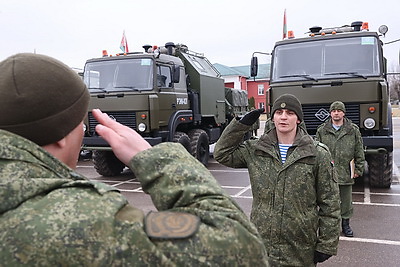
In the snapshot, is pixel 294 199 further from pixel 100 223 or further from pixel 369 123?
pixel 369 123

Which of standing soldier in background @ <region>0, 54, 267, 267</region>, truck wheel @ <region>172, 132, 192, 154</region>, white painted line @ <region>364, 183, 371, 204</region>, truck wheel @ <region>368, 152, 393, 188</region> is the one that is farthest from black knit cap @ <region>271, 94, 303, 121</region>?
truck wheel @ <region>172, 132, 192, 154</region>

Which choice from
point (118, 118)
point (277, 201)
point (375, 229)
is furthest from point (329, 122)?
point (118, 118)

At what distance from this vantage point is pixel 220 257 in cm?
78

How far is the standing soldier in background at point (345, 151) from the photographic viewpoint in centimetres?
465

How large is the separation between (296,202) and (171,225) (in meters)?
1.89

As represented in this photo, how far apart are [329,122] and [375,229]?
4.78 ft

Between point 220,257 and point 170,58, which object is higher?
point 170,58

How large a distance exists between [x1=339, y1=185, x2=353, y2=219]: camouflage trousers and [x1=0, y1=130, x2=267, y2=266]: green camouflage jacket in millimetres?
4053

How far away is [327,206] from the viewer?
2.54 metres

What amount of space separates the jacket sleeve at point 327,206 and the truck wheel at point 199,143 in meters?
6.77

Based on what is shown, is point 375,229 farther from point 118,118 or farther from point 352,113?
Result: point 118,118

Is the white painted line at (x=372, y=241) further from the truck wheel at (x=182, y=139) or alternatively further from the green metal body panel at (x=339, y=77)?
the truck wheel at (x=182, y=139)

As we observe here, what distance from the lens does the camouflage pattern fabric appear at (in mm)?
2486

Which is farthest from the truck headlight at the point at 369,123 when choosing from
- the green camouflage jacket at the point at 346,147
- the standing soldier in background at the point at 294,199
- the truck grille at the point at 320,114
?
the standing soldier in background at the point at 294,199
